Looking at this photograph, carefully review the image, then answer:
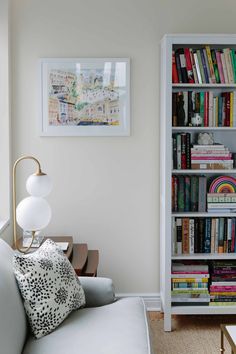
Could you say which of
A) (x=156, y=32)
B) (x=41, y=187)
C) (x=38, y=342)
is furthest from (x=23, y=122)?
(x=38, y=342)

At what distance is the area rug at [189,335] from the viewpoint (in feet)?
10.1

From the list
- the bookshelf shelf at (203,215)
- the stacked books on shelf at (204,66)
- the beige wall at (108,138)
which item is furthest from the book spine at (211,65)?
the bookshelf shelf at (203,215)

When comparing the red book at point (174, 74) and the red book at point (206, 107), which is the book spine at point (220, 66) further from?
the red book at point (174, 74)

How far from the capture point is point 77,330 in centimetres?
224

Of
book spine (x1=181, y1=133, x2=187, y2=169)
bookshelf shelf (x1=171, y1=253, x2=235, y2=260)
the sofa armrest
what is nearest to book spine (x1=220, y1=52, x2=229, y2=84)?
book spine (x1=181, y1=133, x2=187, y2=169)

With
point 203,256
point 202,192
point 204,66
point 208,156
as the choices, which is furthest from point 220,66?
point 203,256

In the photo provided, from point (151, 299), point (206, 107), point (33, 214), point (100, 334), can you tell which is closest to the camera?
point (100, 334)

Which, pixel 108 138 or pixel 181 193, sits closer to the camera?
pixel 181 193

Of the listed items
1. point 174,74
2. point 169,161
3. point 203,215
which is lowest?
point 203,215

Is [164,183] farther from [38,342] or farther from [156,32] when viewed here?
[38,342]

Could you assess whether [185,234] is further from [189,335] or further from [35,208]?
[35,208]

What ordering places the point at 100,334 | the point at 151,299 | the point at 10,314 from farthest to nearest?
the point at 151,299
the point at 100,334
the point at 10,314

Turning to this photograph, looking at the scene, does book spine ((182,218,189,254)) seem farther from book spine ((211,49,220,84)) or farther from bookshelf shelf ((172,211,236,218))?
book spine ((211,49,220,84))

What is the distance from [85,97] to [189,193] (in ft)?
3.38
